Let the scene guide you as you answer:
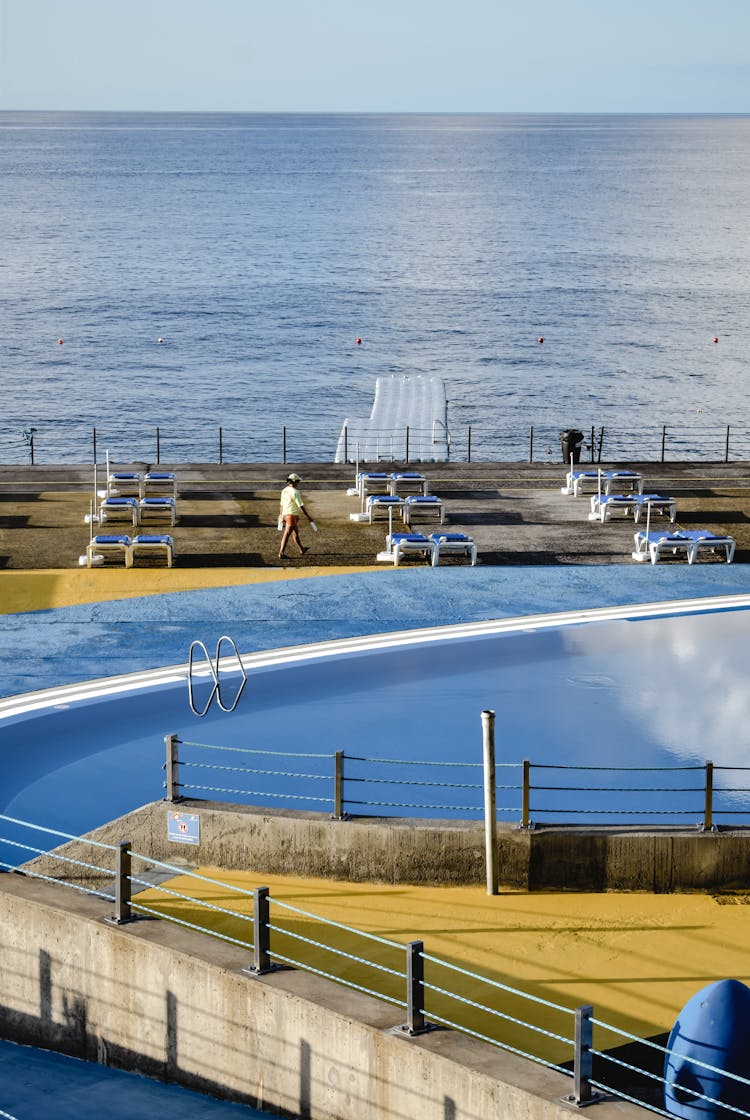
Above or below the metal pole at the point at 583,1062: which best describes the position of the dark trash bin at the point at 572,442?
above

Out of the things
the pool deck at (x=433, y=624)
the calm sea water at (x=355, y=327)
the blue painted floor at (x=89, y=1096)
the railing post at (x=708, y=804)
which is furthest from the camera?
Answer: the calm sea water at (x=355, y=327)

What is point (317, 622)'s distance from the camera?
65.5 ft

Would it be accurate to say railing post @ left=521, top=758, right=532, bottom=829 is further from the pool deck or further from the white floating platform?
the white floating platform

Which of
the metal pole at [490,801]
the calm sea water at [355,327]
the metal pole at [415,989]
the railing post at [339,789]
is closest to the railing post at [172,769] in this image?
the railing post at [339,789]

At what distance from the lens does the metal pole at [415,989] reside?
914cm

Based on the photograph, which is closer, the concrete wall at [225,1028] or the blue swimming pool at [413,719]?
the concrete wall at [225,1028]

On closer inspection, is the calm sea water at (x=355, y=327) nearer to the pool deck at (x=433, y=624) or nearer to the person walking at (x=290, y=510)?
the person walking at (x=290, y=510)

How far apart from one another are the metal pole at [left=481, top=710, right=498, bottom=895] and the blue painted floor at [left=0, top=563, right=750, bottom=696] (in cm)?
676

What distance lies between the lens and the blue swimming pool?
14.3 meters

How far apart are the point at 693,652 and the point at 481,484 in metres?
11.1

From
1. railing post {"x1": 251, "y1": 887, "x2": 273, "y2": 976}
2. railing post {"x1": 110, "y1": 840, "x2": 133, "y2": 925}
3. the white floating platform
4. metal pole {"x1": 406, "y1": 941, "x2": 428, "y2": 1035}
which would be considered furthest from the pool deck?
the white floating platform

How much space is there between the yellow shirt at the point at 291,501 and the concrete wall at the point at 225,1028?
11.7 m

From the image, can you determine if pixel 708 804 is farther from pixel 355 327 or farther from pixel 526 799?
pixel 355 327

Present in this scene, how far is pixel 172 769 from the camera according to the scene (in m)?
13.1
